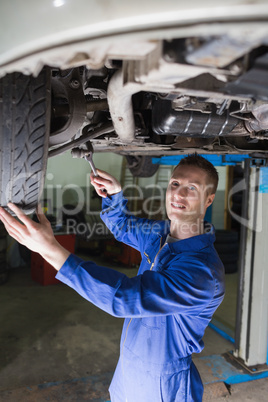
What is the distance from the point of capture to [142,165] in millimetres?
3492

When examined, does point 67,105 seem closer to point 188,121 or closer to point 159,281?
point 188,121

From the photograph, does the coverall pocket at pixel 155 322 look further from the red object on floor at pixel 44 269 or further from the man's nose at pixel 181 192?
the red object on floor at pixel 44 269

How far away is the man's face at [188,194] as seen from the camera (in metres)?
1.41

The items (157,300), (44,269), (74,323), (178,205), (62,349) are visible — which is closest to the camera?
(157,300)

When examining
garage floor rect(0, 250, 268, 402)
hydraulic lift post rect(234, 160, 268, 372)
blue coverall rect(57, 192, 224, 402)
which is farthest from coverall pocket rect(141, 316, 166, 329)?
hydraulic lift post rect(234, 160, 268, 372)

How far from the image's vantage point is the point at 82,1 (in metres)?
0.62

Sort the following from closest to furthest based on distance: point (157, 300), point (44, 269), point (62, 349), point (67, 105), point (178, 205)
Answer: point (157, 300) → point (67, 105) → point (178, 205) → point (62, 349) → point (44, 269)

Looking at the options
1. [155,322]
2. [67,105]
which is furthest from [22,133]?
[155,322]

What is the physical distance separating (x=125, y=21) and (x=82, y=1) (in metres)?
0.11

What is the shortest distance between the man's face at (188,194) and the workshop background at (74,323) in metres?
1.64

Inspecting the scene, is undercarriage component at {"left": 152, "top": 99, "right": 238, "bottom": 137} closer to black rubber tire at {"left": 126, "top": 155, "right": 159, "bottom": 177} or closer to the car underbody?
the car underbody

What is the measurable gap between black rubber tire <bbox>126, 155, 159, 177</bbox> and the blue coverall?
71.8 inches

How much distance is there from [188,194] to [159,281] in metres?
0.51

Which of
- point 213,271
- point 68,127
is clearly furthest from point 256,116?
point 68,127
